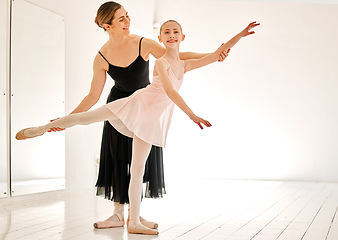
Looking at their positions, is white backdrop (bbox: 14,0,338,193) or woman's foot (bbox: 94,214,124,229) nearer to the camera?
woman's foot (bbox: 94,214,124,229)

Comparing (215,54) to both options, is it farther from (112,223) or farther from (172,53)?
(112,223)

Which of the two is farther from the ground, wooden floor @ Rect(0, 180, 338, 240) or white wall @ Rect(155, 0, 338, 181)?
white wall @ Rect(155, 0, 338, 181)

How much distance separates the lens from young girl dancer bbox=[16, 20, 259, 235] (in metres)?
2.95

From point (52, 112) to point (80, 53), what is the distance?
82 centimetres

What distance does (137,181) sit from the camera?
9.86 feet

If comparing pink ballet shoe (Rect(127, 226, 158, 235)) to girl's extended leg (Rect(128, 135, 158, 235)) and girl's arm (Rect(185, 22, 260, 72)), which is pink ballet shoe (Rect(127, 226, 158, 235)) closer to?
girl's extended leg (Rect(128, 135, 158, 235))

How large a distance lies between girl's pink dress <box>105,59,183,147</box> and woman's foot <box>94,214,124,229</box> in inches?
22.9

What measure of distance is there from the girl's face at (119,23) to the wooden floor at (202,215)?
1152 millimetres

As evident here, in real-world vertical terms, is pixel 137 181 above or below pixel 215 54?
below

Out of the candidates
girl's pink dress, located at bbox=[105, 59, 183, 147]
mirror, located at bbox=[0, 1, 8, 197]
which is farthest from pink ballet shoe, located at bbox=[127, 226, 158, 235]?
mirror, located at bbox=[0, 1, 8, 197]

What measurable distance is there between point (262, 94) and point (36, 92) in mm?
3297

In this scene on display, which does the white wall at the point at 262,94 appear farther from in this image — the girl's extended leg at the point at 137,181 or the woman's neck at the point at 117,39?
the girl's extended leg at the point at 137,181

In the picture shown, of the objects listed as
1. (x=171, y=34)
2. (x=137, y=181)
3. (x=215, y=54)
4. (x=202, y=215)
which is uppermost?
(x=171, y=34)

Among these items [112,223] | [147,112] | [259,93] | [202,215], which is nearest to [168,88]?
[147,112]
